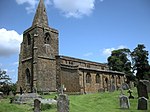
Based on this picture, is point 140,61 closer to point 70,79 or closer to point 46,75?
point 70,79

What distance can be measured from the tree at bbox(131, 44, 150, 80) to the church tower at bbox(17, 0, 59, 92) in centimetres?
3262

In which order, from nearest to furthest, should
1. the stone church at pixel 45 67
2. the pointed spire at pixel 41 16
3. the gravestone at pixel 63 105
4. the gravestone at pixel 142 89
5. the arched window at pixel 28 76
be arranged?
1. the gravestone at pixel 63 105
2. the gravestone at pixel 142 89
3. the stone church at pixel 45 67
4. the arched window at pixel 28 76
5. the pointed spire at pixel 41 16

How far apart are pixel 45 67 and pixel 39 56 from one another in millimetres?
2319

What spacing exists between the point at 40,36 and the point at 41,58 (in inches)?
178

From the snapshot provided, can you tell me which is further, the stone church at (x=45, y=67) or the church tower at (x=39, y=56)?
the stone church at (x=45, y=67)

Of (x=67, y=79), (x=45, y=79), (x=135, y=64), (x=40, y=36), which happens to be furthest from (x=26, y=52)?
(x=135, y=64)

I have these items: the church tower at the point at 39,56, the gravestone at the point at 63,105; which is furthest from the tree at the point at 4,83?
the gravestone at the point at 63,105

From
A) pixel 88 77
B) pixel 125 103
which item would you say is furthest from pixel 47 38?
pixel 125 103

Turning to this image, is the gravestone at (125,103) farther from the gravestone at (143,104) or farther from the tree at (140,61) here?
the tree at (140,61)

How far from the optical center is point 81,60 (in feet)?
155

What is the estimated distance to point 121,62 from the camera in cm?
6325

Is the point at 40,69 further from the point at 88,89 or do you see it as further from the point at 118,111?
the point at 118,111

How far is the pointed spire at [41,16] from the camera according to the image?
39916mm

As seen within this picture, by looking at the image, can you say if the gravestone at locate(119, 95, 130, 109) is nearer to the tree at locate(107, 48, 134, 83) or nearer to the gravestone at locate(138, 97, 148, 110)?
the gravestone at locate(138, 97, 148, 110)
